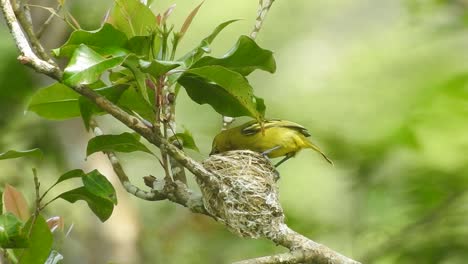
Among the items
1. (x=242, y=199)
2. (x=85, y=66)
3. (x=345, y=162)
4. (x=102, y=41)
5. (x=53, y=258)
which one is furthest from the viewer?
(x=345, y=162)

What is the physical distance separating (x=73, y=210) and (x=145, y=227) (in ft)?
1.89

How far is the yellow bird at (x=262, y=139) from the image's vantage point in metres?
3.16

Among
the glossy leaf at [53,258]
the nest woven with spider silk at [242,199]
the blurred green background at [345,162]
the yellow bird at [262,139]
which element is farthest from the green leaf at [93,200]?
the blurred green background at [345,162]

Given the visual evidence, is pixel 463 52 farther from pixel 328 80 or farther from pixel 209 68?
pixel 209 68

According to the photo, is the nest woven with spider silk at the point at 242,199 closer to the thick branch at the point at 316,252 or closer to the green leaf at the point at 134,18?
the thick branch at the point at 316,252

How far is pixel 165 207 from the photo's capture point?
520 cm

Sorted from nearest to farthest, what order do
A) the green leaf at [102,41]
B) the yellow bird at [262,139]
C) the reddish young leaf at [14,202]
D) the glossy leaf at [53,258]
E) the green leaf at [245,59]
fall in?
the green leaf at [102,41]
the green leaf at [245,59]
the glossy leaf at [53,258]
the reddish young leaf at [14,202]
the yellow bird at [262,139]

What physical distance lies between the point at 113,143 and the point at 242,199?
43cm

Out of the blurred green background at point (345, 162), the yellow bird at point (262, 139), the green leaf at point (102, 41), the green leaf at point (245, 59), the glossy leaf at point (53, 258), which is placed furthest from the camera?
the blurred green background at point (345, 162)

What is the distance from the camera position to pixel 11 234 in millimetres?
1971

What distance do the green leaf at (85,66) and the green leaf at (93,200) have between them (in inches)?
22.1

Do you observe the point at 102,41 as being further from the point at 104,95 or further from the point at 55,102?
the point at 55,102

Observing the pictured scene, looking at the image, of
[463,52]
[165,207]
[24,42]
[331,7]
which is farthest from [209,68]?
[331,7]

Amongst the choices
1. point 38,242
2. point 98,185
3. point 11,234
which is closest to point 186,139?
point 98,185
